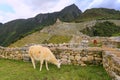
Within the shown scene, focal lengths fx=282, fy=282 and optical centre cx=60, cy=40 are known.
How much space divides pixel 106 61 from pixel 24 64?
5781mm

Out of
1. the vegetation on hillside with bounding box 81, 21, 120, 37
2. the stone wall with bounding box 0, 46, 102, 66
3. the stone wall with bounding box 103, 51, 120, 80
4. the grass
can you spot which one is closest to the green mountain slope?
the vegetation on hillside with bounding box 81, 21, 120, 37

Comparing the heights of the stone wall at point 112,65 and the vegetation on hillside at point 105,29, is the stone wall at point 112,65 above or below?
below

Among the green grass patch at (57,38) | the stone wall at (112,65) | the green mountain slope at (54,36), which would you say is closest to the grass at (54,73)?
the stone wall at (112,65)

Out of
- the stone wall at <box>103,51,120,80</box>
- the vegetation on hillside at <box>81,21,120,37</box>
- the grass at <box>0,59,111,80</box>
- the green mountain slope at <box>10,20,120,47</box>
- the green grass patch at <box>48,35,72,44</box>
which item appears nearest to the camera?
the stone wall at <box>103,51,120,80</box>

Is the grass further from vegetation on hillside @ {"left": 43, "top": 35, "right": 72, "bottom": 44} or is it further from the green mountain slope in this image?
vegetation on hillside @ {"left": 43, "top": 35, "right": 72, "bottom": 44}

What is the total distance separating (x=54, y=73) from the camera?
48.0 feet

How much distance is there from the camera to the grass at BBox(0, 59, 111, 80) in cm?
1374

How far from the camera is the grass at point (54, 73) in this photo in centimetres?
1374

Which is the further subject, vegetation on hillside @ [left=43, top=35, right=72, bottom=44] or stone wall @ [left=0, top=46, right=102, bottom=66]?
vegetation on hillside @ [left=43, top=35, right=72, bottom=44]

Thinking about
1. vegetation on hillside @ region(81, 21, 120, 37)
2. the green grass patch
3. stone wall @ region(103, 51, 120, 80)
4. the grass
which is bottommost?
the grass

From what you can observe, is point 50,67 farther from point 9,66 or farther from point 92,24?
point 92,24

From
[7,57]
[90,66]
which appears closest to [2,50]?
[7,57]

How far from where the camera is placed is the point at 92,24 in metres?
81.7

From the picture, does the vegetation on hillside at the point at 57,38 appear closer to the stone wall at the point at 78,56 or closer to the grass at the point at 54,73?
the stone wall at the point at 78,56
